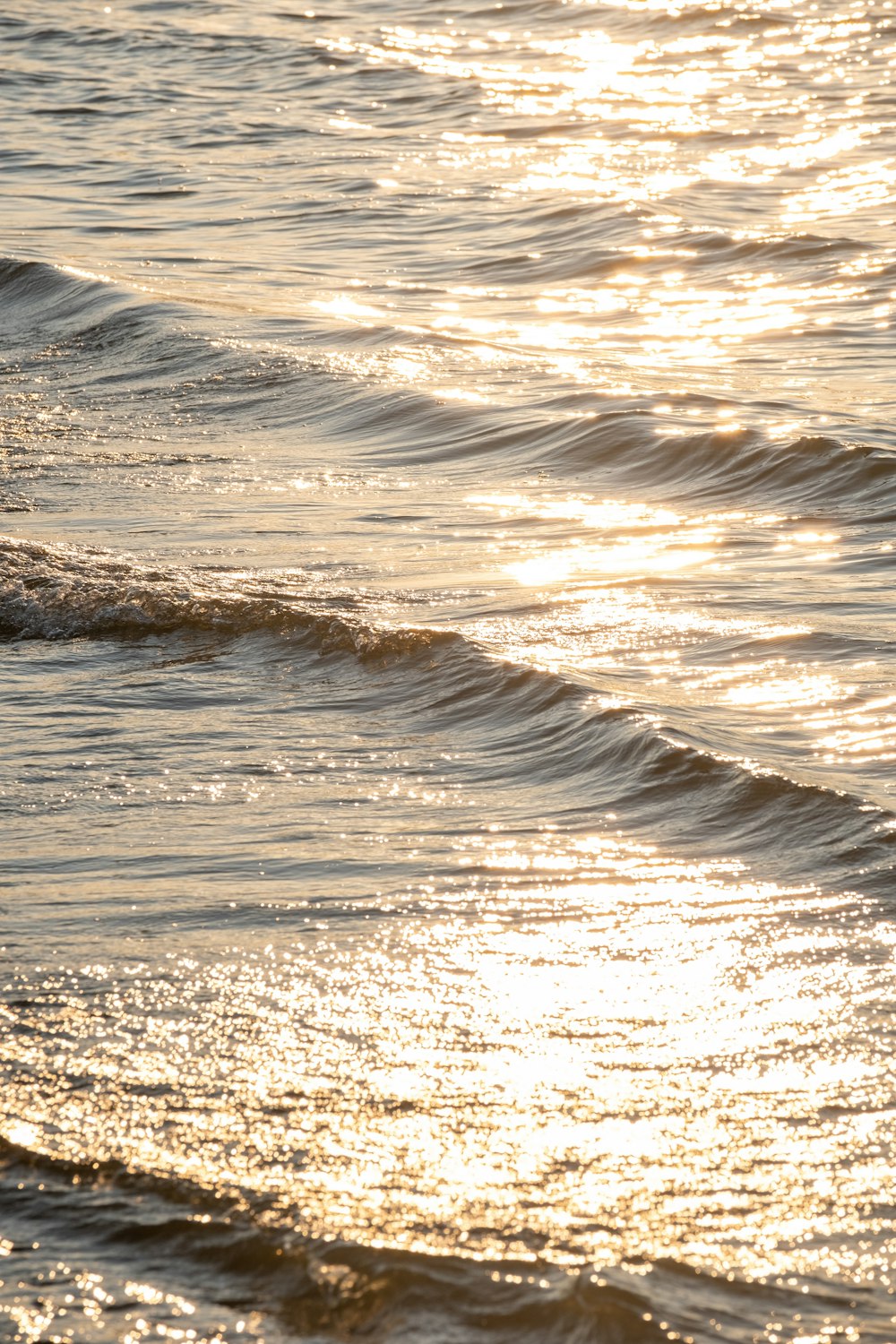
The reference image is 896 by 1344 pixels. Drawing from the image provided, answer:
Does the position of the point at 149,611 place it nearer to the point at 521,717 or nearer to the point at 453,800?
the point at 521,717

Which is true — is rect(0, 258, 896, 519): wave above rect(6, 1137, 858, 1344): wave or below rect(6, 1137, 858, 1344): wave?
above

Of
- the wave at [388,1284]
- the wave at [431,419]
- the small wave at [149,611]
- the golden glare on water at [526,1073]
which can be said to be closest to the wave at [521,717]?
the small wave at [149,611]

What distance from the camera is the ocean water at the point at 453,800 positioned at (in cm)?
262

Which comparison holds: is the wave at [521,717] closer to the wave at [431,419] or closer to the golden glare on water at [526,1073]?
the golden glare on water at [526,1073]

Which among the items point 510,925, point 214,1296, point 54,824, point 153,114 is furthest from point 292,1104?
point 153,114

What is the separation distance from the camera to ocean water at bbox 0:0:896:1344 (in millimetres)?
2623

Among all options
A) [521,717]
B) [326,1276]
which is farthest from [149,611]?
[326,1276]

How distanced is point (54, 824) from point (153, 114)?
17610 millimetres

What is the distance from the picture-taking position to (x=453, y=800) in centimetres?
436

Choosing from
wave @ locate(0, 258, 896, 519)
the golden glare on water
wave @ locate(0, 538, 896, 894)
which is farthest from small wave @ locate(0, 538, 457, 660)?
wave @ locate(0, 258, 896, 519)

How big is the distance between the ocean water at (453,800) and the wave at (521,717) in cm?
2

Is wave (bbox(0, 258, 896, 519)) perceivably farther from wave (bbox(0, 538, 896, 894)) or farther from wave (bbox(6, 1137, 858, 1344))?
wave (bbox(6, 1137, 858, 1344))

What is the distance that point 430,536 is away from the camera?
679 cm

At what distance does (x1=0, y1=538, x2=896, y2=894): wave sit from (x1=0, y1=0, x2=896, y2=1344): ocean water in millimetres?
18
